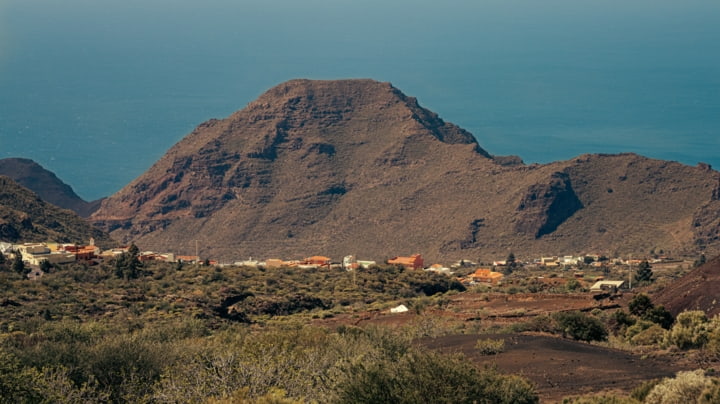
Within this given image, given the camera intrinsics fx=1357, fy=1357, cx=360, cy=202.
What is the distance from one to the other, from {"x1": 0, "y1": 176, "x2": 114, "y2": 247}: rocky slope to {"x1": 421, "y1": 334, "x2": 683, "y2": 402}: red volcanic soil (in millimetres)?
50386

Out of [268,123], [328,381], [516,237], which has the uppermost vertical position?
[268,123]

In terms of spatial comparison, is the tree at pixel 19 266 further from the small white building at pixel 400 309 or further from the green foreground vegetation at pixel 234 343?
the small white building at pixel 400 309

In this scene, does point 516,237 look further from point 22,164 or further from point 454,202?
point 22,164

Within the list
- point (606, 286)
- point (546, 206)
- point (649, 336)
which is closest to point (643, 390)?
point (649, 336)

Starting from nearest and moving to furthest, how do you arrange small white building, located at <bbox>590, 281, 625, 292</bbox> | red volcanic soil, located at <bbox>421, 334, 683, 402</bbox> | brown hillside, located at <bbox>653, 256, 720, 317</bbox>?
red volcanic soil, located at <bbox>421, 334, 683, 402</bbox>
brown hillside, located at <bbox>653, 256, 720, 317</bbox>
small white building, located at <bbox>590, 281, 625, 292</bbox>

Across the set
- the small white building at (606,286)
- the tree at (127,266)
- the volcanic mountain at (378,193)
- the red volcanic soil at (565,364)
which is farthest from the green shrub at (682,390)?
the volcanic mountain at (378,193)

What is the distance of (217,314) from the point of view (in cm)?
6400

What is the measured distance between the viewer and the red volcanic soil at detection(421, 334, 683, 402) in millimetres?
37250

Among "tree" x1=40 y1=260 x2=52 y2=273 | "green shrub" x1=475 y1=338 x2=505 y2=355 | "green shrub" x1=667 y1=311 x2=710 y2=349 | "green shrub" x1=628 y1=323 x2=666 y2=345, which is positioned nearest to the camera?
"green shrub" x1=667 y1=311 x2=710 y2=349

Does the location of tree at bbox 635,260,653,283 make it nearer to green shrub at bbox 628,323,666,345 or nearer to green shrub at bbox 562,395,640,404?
green shrub at bbox 628,323,666,345

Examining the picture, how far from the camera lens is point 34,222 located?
316 ft

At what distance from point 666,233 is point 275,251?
37434 mm

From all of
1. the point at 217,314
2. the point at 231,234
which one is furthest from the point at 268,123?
the point at 217,314

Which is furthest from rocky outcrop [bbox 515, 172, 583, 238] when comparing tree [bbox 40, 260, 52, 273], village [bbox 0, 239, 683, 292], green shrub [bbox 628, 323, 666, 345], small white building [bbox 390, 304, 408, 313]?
green shrub [bbox 628, 323, 666, 345]
